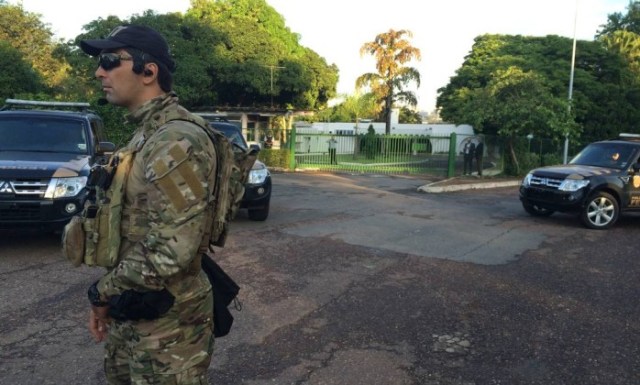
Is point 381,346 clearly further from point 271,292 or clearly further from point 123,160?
point 123,160

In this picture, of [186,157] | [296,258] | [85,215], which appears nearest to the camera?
[186,157]

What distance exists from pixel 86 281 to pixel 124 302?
4.10 meters

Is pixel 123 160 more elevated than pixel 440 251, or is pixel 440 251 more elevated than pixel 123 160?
pixel 123 160

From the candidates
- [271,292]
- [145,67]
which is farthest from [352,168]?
[145,67]

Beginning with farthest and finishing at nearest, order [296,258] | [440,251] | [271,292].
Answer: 1. [440,251]
2. [296,258]
3. [271,292]

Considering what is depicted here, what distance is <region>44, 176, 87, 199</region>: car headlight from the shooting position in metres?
6.25

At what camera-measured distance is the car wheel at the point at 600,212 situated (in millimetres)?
9656

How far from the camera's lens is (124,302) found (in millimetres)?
1832

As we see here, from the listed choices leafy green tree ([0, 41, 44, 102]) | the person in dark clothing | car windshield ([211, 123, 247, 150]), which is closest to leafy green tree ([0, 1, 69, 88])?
leafy green tree ([0, 41, 44, 102])

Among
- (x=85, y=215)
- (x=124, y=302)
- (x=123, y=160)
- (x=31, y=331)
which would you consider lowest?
(x=31, y=331)

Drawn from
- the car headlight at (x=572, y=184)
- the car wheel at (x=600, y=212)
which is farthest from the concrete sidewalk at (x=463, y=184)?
the car wheel at (x=600, y=212)

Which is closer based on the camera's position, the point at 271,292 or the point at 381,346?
the point at 381,346

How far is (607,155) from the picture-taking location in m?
10.5

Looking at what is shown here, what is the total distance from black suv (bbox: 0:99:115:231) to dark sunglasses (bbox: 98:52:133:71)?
167 inches
